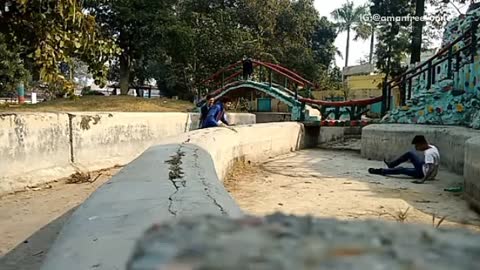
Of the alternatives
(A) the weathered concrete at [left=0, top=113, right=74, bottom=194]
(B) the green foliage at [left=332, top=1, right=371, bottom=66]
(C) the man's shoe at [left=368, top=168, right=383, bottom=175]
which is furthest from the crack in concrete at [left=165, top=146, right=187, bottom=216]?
(B) the green foliage at [left=332, top=1, right=371, bottom=66]

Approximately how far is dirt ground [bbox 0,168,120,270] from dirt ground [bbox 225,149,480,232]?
2.30m

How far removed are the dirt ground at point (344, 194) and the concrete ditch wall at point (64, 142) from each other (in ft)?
6.74

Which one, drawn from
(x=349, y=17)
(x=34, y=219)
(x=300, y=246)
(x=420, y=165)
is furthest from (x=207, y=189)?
(x=349, y=17)

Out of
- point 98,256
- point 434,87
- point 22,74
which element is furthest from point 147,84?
point 98,256

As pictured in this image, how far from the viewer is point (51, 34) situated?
7.77 m

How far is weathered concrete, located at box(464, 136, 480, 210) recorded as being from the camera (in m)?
6.78

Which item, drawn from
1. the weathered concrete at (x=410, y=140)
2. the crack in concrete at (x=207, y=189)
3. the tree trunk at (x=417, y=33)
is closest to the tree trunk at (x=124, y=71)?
the tree trunk at (x=417, y=33)

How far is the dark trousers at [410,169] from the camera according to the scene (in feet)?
31.0

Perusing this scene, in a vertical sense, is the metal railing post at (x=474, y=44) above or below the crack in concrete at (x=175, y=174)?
above

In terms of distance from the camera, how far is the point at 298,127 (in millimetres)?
15047

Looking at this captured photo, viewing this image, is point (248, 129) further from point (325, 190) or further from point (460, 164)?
point (460, 164)

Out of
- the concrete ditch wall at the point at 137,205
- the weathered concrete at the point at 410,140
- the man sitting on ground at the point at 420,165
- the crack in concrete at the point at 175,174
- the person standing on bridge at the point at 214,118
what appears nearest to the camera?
the concrete ditch wall at the point at 137,205

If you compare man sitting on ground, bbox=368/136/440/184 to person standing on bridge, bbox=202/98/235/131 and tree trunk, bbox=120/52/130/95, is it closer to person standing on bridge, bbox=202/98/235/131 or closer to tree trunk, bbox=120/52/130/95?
person standing on bridge, bbox=202/98/235/131

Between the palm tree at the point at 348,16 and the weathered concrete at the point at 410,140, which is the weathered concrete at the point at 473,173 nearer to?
the weathered concrete at the point at 410,140
